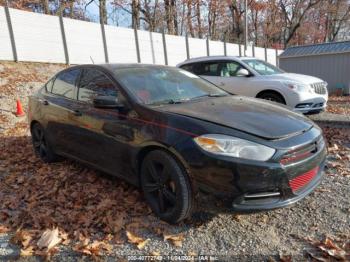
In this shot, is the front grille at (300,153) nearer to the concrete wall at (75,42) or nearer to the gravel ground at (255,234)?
the gravel ground at (255,234)

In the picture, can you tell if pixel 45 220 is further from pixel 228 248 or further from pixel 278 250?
pixel 278 250

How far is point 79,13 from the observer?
29.8 meters

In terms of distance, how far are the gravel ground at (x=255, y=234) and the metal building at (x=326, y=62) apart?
15127mm

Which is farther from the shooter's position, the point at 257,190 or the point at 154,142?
the point at 154,142

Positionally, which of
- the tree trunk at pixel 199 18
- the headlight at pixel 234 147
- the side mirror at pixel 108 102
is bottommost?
the headlight at pixel 234 147

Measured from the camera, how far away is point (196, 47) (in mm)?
21547

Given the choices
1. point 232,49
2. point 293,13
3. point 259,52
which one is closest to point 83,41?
point 232,49

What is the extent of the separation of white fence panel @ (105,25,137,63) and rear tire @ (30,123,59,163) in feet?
37.1

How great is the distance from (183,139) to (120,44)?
49.0ft

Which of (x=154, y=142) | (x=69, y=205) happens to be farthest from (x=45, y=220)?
(x=154, y=142)

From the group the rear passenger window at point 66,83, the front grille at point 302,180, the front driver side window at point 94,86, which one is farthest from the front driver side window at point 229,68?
the front grille at point 302,180

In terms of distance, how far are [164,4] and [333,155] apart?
31079 mm

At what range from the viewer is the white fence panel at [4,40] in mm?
11844

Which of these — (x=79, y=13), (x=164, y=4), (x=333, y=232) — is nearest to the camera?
(x=333, y=232)
